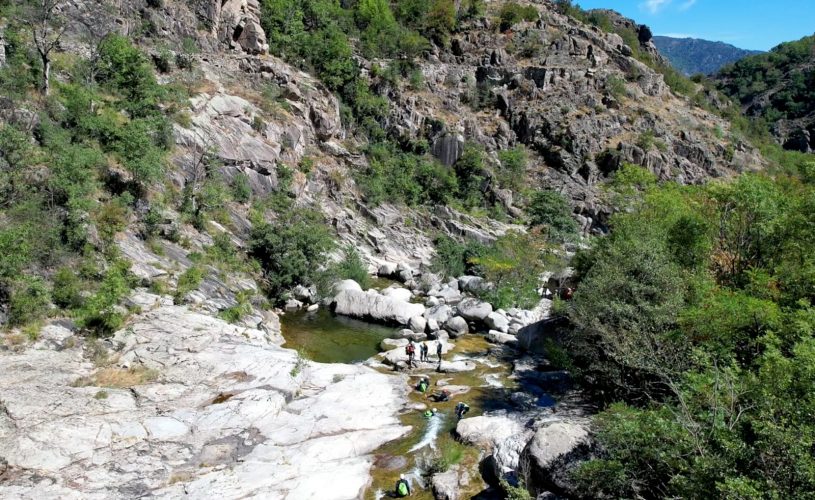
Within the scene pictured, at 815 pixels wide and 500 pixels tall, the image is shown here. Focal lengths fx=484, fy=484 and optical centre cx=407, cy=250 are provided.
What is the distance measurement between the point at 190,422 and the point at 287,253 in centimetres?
2007

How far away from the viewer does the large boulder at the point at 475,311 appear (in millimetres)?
33531

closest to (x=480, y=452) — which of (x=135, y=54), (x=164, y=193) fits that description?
(x=164, y=193)

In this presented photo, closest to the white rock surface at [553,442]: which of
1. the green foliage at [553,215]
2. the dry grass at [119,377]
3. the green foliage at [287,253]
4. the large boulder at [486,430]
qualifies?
the large boulder at [486,430]

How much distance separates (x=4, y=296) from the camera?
62.3ft

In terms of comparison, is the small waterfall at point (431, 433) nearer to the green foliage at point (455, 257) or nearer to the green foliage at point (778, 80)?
the green foliage at point (455, 257)

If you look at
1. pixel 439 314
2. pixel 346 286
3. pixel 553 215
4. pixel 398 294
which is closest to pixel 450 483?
pixel 439 314

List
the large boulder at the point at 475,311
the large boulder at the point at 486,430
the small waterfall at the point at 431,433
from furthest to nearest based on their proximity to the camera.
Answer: the large boulder at the point at 475,311
the small waterfall at the point at 431,433
the large boulder at the point at 486,430

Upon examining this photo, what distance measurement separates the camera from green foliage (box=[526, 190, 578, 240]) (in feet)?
195

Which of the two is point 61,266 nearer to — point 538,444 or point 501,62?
point 538,444

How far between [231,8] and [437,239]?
36823mm

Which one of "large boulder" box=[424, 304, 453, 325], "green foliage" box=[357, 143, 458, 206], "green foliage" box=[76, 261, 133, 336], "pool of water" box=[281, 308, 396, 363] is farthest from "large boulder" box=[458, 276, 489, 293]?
"green foliage" box=[76, 261, 133, 336]

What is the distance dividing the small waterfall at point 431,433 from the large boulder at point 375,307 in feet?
46.0

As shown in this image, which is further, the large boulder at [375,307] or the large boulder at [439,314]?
the large boulder at [375,307]

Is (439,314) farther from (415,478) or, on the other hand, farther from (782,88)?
(782,88)
